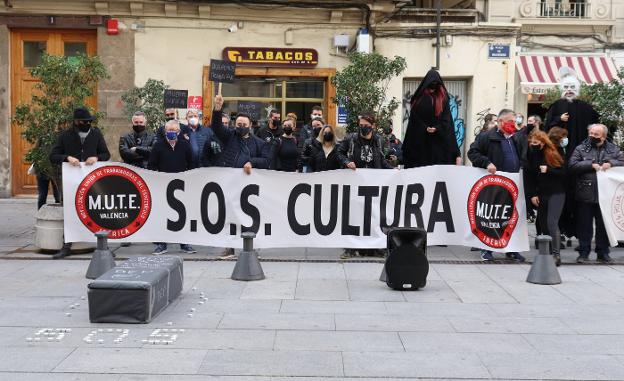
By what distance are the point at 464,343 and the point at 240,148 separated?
17.2ft

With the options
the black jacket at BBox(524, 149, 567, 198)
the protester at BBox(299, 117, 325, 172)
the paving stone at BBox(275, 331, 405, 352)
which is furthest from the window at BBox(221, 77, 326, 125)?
the paving stone at BBox(275, 331, 405, 352)

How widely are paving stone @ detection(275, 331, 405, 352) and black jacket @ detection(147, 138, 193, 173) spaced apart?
471 centimetres

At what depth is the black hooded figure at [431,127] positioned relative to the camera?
11609 mm

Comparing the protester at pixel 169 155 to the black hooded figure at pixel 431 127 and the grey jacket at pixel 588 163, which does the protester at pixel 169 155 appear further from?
the grey jacket at pixel 588 163

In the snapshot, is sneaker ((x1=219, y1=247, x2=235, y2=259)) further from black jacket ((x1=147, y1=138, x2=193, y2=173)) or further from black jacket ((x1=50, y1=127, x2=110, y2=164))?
black jacket ((x1=50, y1=127, x2=110, y2=164))

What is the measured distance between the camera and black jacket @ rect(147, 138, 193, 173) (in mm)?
10984

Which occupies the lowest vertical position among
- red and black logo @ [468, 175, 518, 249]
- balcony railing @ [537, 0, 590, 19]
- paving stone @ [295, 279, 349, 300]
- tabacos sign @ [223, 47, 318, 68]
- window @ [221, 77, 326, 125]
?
paving stone @ [295, 279, 349, 300]

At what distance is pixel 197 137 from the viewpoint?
12.2 metres

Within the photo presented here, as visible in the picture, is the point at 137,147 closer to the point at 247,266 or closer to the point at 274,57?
the point at 247,266

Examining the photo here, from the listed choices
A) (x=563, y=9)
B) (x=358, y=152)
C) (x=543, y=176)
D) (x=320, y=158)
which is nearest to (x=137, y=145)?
(x=320, y=158)

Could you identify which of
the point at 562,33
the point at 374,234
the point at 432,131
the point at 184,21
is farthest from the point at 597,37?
the point at 374,234

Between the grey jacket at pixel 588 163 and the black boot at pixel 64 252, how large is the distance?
6725 mm

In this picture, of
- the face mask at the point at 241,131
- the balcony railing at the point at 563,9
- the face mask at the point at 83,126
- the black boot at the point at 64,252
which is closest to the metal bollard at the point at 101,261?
the black boot at the point at 64,252

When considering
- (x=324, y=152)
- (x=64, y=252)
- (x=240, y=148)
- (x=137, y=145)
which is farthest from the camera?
(x=137, y=145)
